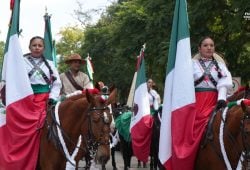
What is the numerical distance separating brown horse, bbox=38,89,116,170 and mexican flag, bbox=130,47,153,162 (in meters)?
5.30

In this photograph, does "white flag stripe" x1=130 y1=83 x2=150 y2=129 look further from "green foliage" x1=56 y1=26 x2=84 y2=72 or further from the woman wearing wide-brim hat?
"green foliage" x1=56 y1=26 x2=84 y2=72

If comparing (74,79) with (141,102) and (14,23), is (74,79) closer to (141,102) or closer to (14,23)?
(141,102)

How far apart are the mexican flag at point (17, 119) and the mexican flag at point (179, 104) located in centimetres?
183

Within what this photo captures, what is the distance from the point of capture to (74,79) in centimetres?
1185

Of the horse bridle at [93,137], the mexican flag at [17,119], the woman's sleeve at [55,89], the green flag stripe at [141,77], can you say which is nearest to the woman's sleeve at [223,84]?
the horse bridle at [93,137]

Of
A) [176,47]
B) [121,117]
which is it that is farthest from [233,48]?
[176,47]

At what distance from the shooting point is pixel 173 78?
850cm

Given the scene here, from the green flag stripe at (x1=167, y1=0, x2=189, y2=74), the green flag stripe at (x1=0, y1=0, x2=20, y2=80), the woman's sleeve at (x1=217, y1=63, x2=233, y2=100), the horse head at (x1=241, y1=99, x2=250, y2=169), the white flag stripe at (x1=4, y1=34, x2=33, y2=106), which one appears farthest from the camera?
the green flag stripe at (x1=0, y1=0, x2=20, y2=80)

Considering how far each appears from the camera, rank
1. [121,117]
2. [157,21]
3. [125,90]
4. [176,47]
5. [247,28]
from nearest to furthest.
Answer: [176,47], [121,117], [247,28], [157,21], [125,90]

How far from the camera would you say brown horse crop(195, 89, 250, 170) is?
7078 millimetres

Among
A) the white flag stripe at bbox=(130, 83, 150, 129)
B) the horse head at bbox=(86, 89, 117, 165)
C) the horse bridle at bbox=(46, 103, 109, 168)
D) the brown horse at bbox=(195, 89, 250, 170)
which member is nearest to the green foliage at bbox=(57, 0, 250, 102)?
the white flag stripe at bbox=(130, 83, 150, 129)

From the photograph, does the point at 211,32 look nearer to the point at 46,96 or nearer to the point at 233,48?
the point at 233,48

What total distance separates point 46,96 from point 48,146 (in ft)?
2.95

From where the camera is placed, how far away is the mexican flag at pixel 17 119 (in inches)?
323
